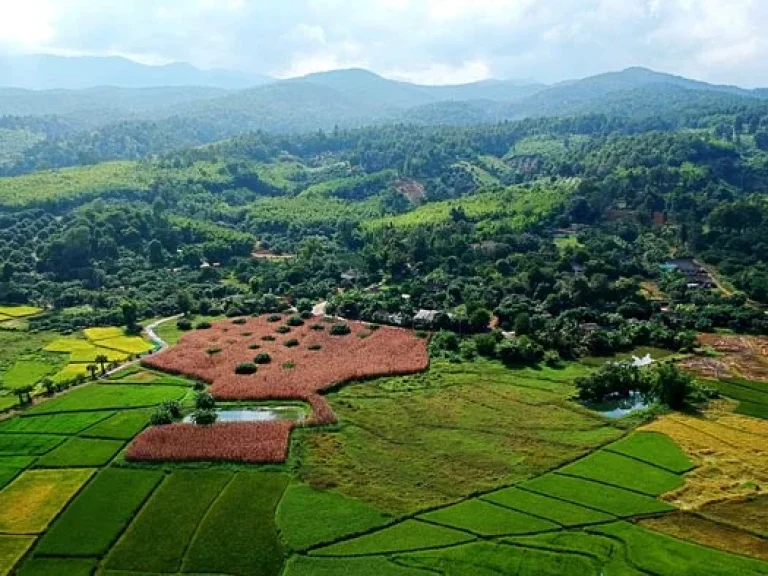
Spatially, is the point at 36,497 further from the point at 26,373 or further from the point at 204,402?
the point at 26,373

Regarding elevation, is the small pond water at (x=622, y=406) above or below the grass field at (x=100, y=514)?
above

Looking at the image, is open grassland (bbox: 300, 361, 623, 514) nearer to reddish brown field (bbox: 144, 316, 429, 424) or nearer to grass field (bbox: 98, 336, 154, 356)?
reddish brown field (bbox: 144, 316, 429, 424)

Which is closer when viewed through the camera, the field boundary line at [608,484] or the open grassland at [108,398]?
the field boundary line at [608,484]

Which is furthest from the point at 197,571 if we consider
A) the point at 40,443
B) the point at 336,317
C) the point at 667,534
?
the point at 336,317

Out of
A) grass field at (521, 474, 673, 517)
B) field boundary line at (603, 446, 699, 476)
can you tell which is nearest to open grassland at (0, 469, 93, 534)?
grass field at (521, 474, 673, 517)

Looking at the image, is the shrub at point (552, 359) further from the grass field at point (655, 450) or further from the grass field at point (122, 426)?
the grass field at point (122, 426)

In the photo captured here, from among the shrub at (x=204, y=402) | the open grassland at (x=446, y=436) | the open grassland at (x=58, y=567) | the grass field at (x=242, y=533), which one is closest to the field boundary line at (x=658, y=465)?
the open grassland at (x=446, y=436)
